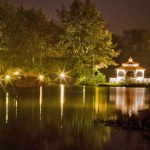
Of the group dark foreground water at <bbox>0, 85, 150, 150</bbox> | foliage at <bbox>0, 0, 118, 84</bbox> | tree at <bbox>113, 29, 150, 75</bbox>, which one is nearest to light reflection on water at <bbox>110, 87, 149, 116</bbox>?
dark foreground water at <bbox>0, 85, 150, 150</bbox>

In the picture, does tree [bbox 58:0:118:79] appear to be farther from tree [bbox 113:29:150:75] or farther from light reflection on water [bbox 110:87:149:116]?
light reflection on water [bbox 110:87:149:116]

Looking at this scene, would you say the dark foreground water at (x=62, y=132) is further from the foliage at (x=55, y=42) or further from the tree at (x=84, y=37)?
the tree at (x=84, y=37)

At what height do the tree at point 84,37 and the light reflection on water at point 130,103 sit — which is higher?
the tree at point 84,37

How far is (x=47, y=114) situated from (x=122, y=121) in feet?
13.6

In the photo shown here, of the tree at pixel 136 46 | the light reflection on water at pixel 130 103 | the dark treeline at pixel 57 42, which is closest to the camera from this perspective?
the light reflection on water at pixel 130 103

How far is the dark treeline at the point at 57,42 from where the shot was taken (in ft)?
162

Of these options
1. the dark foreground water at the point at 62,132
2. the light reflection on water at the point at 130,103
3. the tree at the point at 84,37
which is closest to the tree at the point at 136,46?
the tree at the point at 84,37

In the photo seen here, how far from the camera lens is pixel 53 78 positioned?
54.3 m

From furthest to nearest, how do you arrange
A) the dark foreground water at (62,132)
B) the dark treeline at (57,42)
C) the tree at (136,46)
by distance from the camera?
the tree at (136,46)
the dark treeline at (57,42)
the dark foreground water at (62,132)

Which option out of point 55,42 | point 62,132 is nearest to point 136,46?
point 55,42

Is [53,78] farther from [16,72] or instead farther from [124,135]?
[124,135]

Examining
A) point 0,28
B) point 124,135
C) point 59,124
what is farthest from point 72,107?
point 0,28

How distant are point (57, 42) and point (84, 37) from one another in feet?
14.9

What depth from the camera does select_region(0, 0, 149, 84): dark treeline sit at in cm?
4947
